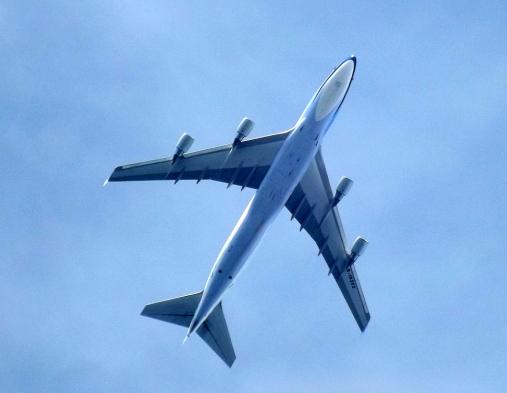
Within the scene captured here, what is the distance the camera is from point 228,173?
71.2 metres

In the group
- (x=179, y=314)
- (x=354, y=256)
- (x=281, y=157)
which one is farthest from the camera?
(x=354, y=256)

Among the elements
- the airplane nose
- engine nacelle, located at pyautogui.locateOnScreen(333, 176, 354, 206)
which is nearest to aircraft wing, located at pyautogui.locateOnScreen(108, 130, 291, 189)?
the airplane nose

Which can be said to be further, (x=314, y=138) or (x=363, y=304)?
(x=363, y=304)

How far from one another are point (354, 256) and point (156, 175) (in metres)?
22.1

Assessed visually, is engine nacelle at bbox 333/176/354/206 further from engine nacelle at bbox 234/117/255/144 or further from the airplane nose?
engine nacelle at bbox 234/117/255/144

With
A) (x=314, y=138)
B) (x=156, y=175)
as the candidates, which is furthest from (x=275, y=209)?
(x=156, y=175)

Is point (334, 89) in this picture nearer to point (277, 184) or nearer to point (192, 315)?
point (277, 184)

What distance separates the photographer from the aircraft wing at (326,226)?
73.1m

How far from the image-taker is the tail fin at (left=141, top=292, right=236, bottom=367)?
69.5m

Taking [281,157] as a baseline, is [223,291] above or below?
below

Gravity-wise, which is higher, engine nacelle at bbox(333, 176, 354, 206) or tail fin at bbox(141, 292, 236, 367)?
engine nacelle at bbox(333, 176, 354, 206)

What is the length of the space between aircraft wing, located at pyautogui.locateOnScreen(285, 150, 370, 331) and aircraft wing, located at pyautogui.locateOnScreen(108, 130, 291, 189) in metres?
5.04

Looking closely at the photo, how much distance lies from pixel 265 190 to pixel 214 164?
7.98 metres

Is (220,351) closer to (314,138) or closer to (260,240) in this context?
(260,240)
